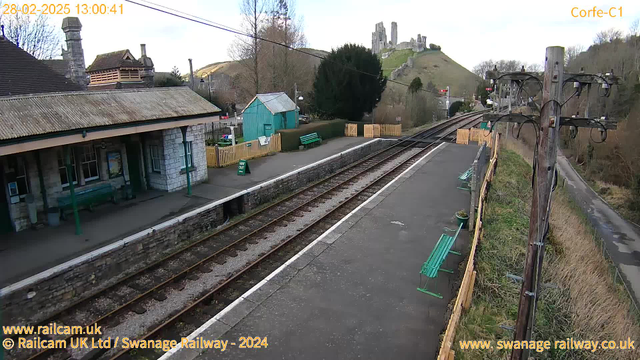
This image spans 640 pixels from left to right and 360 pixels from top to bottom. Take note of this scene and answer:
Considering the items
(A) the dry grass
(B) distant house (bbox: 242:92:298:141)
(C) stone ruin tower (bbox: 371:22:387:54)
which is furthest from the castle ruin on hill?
(A) the dry grass

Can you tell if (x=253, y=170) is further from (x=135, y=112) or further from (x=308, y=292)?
(x=308, y=292)

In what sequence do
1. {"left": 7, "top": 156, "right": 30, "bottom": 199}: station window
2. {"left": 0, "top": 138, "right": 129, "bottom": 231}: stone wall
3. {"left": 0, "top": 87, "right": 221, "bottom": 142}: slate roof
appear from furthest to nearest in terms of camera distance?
1. {"left": 0, "top": 138, "right": 129, "bottom": 231}: stone wall
2. {"left": 7, "top": 156, "right": 30, "bottom": 199}: station window
3. {"left": 0, "top": 87, "right": 221, "bottom": 142}: slate roof

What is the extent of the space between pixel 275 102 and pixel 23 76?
527 inches

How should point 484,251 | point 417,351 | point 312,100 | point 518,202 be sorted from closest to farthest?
1. point 417,351
2. point 484,251
3. point 518,202
4. point 312,100

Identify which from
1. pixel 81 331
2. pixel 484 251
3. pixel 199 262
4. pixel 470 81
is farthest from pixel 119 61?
pixel 470 81

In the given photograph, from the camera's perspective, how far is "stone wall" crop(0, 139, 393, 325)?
7.97 m

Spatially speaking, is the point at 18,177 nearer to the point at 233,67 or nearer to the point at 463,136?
the point at 463,136

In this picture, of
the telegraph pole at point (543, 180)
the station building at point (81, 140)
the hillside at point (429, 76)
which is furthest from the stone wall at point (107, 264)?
the hillside at point (429, 76)

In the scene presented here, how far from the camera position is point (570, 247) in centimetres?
1238

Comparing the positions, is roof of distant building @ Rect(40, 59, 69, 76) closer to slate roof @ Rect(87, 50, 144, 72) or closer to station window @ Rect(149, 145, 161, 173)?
slate roof @ Rect(87, 50, 144, 72)

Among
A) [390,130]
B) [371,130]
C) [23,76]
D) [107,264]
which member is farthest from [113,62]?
[390,130]

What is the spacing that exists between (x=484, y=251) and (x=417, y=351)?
3949 mm

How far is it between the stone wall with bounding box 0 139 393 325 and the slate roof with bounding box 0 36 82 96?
7639 millimetres

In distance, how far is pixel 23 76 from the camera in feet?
46.6
